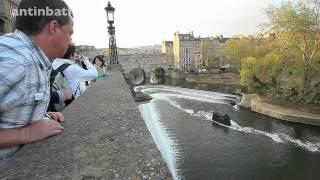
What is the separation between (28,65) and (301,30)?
129 ft

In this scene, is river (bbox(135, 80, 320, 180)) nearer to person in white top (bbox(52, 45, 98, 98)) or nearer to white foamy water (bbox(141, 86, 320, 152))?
white foamy water (bbox(141, 86, 320, 152))

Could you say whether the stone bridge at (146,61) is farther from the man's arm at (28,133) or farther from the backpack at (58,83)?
the man's arm at (28,133)

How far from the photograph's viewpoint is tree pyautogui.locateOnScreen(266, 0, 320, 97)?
37.5 metres

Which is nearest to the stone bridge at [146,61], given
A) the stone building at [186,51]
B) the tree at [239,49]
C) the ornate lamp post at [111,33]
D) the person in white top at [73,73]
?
the stone building at [186,51]

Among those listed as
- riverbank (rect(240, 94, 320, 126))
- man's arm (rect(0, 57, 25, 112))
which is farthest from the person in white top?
riverbank (rect(240, 94, 320, 126))

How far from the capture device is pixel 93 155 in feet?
7.55

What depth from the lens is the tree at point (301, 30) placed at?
37.5 metres

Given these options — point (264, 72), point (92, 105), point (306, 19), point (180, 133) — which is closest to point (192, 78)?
point (264, 72)

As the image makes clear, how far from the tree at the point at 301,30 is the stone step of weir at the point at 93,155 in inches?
1498

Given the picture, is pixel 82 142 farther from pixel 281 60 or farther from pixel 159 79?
pixel 159 79

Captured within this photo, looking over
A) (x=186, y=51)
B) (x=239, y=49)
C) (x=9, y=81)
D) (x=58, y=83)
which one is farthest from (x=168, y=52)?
(x=9, y=81)

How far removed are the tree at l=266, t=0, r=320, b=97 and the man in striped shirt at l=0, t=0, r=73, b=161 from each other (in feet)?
127

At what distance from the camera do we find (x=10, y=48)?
1988 mm

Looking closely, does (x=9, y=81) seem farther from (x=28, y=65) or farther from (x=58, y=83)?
(x=58, y=83)
